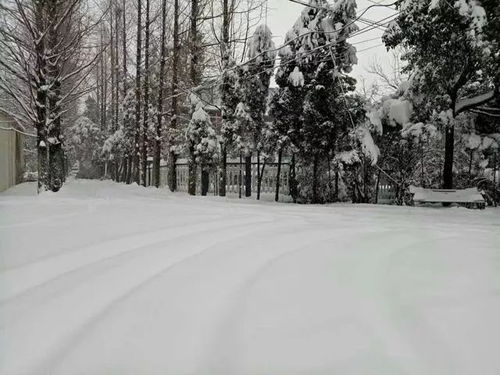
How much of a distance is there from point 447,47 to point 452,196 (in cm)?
308

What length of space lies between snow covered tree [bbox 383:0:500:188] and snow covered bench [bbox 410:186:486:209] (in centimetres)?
64

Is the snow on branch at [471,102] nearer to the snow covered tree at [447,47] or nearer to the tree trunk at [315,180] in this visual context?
the snow covered tree at [447,47]

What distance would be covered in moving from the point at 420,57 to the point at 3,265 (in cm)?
794

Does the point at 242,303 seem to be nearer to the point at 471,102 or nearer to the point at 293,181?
the point at 471,102

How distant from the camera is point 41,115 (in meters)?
9.13

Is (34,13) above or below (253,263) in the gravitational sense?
above

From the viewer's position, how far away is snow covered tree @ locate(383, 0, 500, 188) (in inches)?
275

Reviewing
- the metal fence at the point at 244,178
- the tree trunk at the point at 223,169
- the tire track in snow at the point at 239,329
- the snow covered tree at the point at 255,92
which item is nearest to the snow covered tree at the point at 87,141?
the metal fence at the point at 244,178

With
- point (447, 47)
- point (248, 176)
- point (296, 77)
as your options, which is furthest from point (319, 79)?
point (248, 176)

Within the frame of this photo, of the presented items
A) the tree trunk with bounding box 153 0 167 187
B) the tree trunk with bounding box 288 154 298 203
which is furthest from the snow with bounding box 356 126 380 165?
the tree trunk with bounding box 153 0 167 187

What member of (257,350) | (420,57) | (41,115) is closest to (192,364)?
(257,350)

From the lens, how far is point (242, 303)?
2277mm

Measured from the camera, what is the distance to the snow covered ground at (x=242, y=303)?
1.71 metres

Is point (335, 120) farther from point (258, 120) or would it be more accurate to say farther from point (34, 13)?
point (34, 13)
